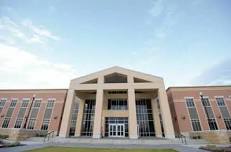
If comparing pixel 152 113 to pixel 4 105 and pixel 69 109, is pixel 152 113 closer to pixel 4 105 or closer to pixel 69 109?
pixel 69 109

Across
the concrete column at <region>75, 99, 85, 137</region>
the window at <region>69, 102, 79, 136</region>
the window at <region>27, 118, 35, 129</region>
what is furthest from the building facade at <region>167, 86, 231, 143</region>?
the window at <region>27, 118, 35, 129</region>

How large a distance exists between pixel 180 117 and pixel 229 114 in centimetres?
892

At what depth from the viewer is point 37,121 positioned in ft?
→ 93.1

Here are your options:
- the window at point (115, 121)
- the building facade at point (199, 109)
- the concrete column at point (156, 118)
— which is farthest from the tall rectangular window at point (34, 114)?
the building facade at point (199, 109)

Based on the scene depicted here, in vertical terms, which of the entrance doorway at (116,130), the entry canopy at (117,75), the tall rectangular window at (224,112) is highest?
the entry canopy at (117,75)

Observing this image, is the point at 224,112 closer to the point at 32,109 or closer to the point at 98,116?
the point at 98,116

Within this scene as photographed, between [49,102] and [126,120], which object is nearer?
[126,120]

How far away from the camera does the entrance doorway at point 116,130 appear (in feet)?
83.2

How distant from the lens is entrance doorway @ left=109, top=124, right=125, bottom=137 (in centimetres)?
2536

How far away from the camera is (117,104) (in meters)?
28.6

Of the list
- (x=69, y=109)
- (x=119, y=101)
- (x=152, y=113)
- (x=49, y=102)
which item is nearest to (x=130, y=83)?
(x=119, y=101)

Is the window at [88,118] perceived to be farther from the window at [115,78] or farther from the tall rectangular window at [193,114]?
the tall rectangular window at [193,114]

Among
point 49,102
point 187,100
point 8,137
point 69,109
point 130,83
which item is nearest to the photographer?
point 8,137

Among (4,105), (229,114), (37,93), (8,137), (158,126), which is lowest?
(8,137)
